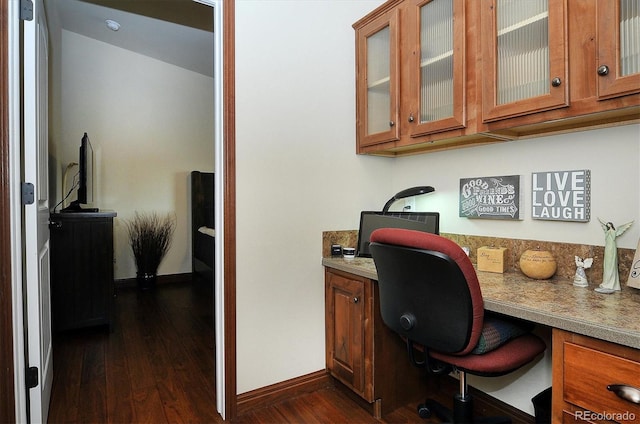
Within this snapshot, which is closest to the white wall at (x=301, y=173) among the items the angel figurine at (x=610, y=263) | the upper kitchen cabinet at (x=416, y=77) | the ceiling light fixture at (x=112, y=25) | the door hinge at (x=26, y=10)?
the upper kitchen cabinet at (x=416, y=77)

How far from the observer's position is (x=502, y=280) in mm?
1567

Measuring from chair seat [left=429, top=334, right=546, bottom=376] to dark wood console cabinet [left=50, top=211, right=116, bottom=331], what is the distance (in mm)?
2749

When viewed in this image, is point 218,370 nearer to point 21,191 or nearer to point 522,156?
point 21,191

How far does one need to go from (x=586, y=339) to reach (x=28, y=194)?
2066 millimetres

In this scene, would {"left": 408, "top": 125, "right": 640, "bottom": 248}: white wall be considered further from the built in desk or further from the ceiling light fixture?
the ceiling light fixture

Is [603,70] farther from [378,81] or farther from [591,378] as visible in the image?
[378,81]

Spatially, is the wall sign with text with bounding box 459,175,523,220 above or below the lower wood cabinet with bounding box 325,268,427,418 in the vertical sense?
above

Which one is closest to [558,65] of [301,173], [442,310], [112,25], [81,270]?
[442,310]

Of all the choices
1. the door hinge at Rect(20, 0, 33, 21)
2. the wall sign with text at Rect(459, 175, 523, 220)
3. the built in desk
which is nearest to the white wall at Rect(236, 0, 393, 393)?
the wall sign with text at Rect(459, 175, 523, 220)

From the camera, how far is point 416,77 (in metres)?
1.87

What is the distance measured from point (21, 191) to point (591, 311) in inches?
83.3

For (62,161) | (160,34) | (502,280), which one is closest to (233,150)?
(502,280)

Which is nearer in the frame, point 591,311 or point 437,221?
point 591,311

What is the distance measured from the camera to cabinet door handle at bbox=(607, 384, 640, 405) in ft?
3.00
